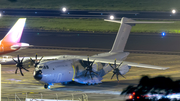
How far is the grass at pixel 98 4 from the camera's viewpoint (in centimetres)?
16875

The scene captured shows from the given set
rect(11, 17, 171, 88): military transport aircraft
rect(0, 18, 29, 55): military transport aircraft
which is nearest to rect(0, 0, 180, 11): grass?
rect(0, 18, 29, 55): military transport aircraft

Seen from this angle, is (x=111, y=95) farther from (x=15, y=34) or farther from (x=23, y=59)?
(x=15, y=34)

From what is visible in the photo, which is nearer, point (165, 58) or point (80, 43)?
point (165, 58)

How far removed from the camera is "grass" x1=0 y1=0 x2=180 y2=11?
554ft

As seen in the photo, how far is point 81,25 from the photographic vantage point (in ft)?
359

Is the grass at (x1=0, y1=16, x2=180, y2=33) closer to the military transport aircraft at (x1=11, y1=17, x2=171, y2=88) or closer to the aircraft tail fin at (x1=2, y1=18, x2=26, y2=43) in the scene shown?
the aircraft tail fin at (x1=2, y1=18, x2=26, y2=43)

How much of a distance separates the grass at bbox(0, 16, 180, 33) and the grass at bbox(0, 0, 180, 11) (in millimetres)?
53201

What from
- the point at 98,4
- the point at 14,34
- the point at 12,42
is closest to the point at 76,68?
the point at 12,42

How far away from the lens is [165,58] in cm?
6297

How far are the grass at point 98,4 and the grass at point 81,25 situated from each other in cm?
5320

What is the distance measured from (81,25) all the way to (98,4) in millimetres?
71142

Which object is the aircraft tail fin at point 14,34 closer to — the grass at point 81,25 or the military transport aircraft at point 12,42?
the military transport aircraft at point 12,42

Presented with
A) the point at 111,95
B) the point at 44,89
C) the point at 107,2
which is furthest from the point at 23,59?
the point at 107,2

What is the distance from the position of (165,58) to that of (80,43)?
25693 millimetres
